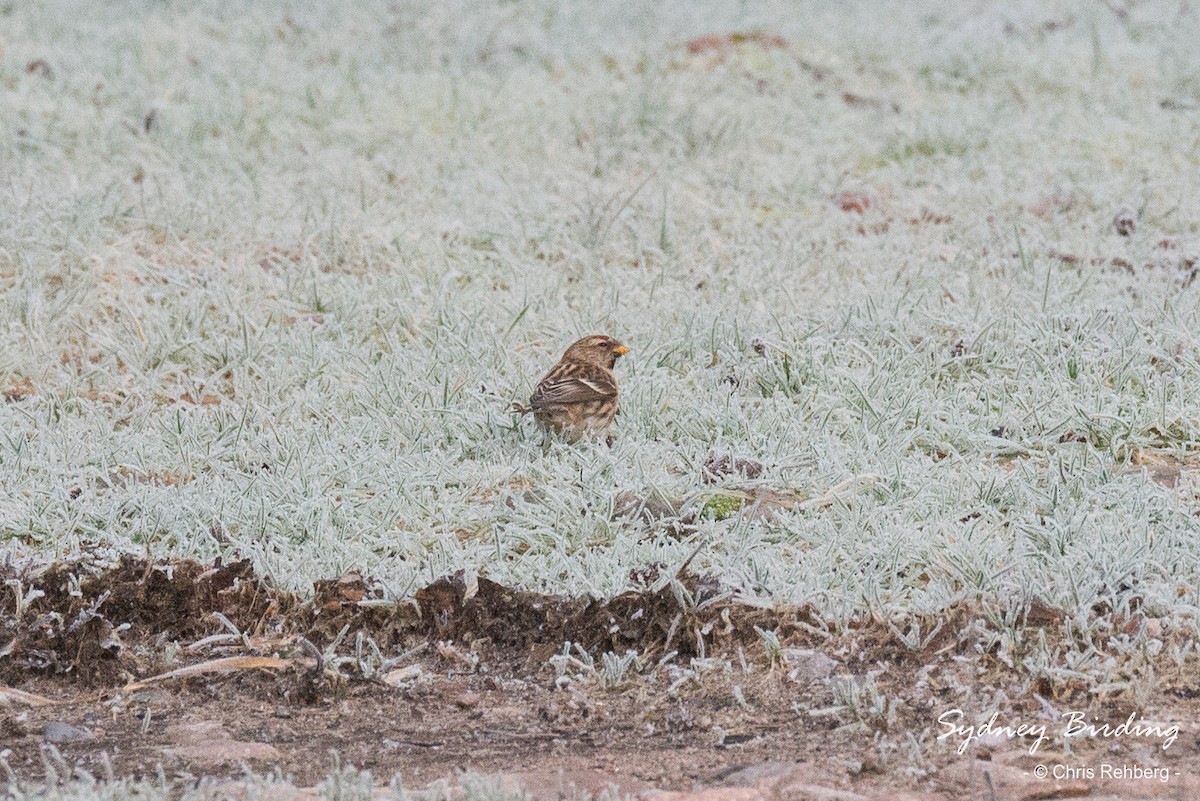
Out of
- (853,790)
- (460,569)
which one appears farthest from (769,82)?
(853,790)

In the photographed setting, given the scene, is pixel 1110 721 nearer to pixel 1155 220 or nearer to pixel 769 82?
pixel 1155 220

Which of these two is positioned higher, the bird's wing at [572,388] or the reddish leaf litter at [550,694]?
the bird's wing at [572,388]

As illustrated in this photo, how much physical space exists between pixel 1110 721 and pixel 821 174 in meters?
5.83

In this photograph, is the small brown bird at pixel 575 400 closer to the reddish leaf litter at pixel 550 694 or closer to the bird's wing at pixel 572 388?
the bird's wing at pixel 572 388

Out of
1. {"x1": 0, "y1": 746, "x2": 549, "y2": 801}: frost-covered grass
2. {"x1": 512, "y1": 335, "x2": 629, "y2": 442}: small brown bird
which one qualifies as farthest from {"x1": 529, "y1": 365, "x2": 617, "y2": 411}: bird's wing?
{"x1": 0, "y1": 746, "x2": 549, "y2": 801}: frost-covered grass

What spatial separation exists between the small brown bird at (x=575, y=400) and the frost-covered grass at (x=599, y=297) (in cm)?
15

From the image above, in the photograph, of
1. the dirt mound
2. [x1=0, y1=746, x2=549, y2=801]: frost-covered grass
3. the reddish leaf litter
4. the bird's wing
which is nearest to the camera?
[x1=0, y1=746, x2=549, y2=801]: frost-covered grass

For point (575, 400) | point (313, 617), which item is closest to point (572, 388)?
point (575, 400)

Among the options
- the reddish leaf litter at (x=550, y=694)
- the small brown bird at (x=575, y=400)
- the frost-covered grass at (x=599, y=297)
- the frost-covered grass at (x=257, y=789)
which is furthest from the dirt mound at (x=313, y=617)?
the small brown bird at (x=575, y=400)

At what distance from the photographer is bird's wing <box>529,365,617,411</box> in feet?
17.6

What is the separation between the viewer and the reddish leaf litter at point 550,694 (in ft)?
11.9

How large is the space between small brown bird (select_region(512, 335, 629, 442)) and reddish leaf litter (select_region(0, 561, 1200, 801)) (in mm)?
1039

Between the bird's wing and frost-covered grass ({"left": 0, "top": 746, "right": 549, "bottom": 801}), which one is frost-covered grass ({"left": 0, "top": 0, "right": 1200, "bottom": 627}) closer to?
the bird's wing

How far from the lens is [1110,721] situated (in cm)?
378
